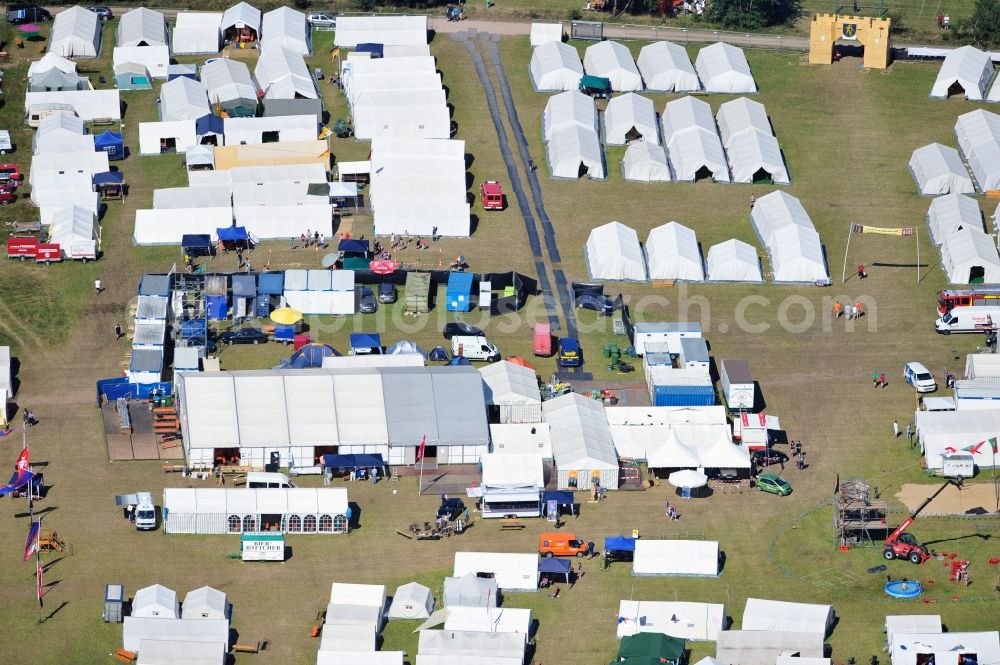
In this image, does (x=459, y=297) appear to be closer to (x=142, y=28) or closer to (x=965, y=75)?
(x=142, y=28)

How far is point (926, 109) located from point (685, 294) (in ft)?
124

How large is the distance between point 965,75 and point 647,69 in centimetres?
2738

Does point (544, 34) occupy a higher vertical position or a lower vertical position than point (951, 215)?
higher

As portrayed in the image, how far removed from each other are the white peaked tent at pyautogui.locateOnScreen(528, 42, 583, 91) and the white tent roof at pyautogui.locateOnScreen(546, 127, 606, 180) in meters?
11.0

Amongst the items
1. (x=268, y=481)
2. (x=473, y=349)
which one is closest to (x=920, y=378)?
(x=473, y=349)

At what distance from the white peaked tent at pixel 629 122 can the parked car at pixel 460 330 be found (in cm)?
3057

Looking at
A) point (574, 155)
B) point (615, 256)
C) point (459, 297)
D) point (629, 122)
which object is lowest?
point (459, 297)

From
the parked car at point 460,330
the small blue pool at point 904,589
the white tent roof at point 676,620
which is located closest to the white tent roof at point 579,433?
the parked car at point 460,330

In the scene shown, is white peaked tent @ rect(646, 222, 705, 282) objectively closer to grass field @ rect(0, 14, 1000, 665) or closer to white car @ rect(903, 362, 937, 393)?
grass field @ rect(0, 14, 1000, 665)

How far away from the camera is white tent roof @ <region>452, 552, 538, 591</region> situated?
107938 millimetres

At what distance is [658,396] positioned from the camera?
405 feet

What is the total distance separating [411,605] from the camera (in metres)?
106

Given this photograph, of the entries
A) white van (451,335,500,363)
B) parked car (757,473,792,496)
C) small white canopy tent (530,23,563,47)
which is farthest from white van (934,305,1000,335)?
small white canopy tent (530,23,563,47)

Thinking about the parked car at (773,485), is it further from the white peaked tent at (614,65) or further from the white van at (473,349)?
the white peaked tent at (614,65)
